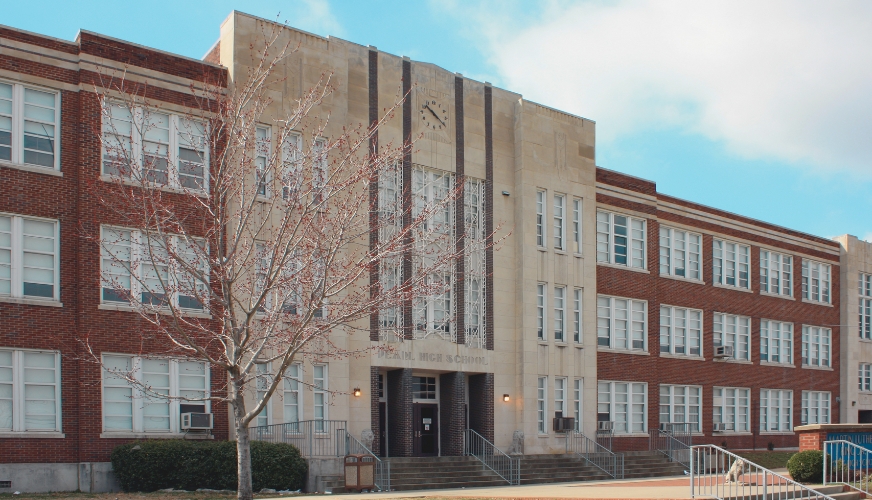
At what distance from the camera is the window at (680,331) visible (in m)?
42.2

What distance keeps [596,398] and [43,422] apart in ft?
67.1

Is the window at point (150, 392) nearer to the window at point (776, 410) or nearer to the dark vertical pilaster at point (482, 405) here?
the dark vertical pilaster at point (482, 405)

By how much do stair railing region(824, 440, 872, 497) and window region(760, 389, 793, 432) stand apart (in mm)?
19657

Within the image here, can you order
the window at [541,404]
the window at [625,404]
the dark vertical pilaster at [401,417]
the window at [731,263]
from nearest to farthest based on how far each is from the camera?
the dark vertical pilaster at [401,417] < the window at [541,404] < the window at [625,404] < the window at [731,263]

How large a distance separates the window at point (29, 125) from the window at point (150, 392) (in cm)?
555

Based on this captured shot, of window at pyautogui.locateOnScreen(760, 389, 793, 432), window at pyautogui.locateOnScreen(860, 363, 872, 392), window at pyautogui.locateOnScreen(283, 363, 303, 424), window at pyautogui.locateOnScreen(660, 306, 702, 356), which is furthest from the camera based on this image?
window at pyautogui.locateOnScreen(860, 363, 872, 392)

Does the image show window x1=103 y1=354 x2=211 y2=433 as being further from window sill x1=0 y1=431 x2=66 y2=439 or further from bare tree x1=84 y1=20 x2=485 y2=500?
window sill x1=0 y1=431 x2=66 y2=439

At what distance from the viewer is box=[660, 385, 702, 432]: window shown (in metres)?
41.6

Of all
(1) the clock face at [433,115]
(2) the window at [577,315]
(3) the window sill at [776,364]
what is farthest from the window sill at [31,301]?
(3) the window sill at [776,364]

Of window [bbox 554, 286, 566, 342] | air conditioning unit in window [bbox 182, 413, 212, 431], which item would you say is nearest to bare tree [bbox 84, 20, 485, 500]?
air conditioning unit in window [bbox 182, 413, 212, 431]

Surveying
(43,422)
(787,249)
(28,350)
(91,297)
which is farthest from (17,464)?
(787,249)

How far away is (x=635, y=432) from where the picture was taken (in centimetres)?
3972

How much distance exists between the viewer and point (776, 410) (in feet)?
157

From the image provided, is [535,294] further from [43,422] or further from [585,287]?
[43,422]
